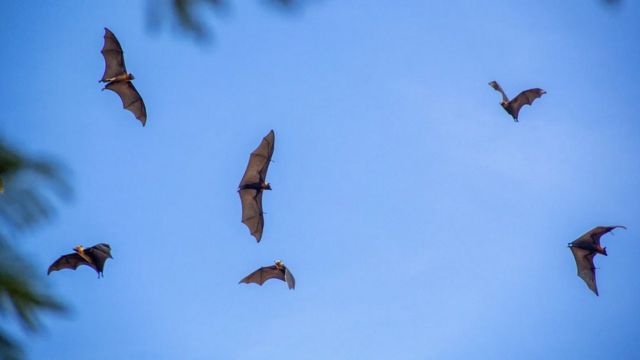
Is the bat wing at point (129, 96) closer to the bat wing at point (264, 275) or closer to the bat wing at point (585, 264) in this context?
the bat wing at point (264, 275)

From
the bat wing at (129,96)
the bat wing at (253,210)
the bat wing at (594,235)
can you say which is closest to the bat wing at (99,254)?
the bat wing at (253,210)

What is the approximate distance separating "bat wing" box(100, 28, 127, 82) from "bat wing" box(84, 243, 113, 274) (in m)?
4.38

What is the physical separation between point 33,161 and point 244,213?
12682 mm

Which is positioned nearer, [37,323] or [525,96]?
[37,323]

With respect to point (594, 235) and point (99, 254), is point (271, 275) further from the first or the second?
point (594, 235)

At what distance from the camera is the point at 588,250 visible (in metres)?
16.0

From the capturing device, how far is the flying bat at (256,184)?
14.6 metres

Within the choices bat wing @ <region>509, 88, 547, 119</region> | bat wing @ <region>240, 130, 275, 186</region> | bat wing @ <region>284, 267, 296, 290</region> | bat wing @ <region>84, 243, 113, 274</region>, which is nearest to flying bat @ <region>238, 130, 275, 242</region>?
bat wing @ <region>240, 130, 275, 186</region>

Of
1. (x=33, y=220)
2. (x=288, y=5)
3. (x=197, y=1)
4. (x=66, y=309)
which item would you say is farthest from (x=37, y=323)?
(x=288, y=5)

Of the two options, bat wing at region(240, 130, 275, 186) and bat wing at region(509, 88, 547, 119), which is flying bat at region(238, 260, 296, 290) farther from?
bat wing at region(509, 88, 547, 119)

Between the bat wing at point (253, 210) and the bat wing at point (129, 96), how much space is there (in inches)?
141

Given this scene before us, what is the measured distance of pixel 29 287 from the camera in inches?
99.6

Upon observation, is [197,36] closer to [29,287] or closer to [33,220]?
[33,220]

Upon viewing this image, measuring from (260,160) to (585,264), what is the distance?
10.6 metres
